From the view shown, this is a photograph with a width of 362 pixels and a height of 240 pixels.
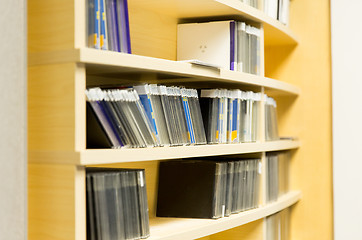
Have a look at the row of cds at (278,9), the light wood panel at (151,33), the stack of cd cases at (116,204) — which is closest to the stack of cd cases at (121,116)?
the stack of cd cases at (116,204)

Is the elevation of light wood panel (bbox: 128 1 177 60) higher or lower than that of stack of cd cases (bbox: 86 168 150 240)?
higher

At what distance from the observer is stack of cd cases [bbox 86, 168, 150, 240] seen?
1.52 meters

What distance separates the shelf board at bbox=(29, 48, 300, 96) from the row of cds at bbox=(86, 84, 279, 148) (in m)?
0.07
